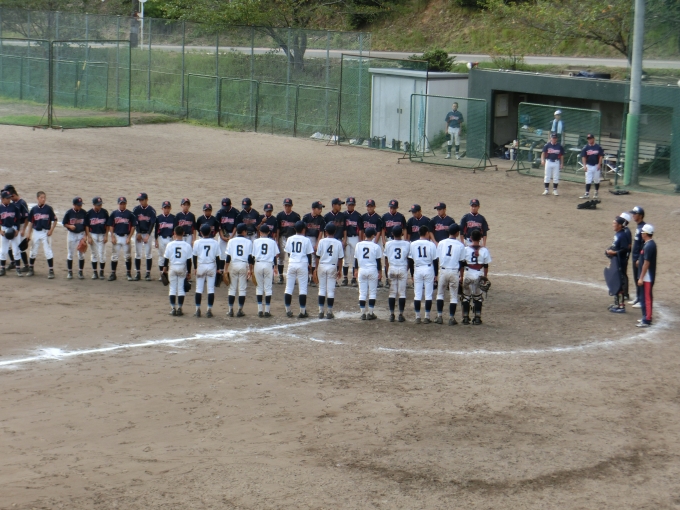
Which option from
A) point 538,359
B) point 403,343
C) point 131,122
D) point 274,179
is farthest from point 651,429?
point 131,122

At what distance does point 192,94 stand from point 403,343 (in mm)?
28270

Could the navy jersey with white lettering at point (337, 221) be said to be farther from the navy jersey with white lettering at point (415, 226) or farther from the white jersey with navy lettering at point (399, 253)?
the white jersey with navy lettering at point (399, 253)

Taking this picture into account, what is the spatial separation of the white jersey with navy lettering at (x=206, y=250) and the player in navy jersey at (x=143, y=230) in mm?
2531

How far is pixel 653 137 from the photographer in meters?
26.1

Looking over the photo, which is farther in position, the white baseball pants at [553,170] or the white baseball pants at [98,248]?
the white baseball pants at [553,170]

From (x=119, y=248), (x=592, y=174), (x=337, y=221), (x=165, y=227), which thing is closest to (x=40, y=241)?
(x=119, y=248)

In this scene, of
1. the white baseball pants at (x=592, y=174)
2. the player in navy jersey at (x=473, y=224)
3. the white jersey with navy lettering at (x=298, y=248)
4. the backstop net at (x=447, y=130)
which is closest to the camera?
the white jersey with navy lettering at (x=298, y=248)

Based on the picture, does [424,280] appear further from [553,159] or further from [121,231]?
[553,159]

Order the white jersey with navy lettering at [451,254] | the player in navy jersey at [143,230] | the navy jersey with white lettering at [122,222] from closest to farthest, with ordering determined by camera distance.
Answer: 1. the white jersey with navy lettering at [451,254]
2. the navy jersey with white lettering at [122,222]
3. the player in navy jersey at [143,230]

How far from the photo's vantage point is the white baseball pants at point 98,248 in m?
16.8

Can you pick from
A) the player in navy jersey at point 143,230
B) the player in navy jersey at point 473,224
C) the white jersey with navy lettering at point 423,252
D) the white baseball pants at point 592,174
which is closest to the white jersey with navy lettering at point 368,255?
the white jersey with navy lettering at point 423,252

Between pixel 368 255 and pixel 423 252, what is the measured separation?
36.3 inches

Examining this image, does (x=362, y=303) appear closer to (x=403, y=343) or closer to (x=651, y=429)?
(x=403, y=343)

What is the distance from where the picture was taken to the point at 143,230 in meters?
16.9
